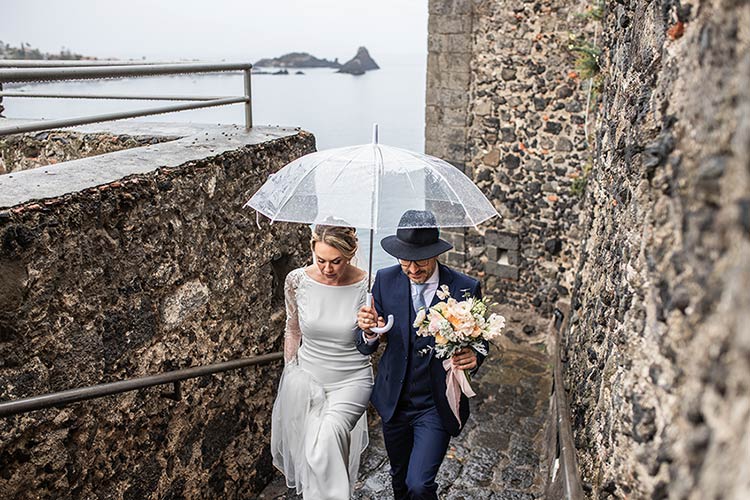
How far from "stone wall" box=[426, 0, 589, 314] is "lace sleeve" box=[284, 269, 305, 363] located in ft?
19.6

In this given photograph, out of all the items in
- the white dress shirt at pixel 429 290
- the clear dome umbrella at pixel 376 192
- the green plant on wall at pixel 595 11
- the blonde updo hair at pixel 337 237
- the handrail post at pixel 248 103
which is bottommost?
the white dress shirt at pixel 429 290

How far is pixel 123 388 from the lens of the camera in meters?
3.22

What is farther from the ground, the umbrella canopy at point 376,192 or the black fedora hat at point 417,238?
Result: the umbrella canopy at point 376,192

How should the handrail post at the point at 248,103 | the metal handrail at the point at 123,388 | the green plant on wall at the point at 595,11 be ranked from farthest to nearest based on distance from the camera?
the green plant on wall at the point at 595,11 < the handrail post at the point at 248,103 < the metal handrail at the point at 123,388

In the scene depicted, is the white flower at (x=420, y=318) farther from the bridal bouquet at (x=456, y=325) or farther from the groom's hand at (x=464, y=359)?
the groom's hand at (x=464, y=359)

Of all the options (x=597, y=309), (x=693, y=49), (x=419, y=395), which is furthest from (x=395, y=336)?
(x=693, y=49)

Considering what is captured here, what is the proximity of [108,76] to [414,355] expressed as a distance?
194cm

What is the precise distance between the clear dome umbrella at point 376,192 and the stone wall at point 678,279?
76 cm

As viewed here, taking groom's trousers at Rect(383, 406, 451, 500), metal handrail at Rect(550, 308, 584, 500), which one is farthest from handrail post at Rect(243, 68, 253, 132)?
metal handrail at Rect(550, 308, 584, 500)

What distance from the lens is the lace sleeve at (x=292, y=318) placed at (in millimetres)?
3878

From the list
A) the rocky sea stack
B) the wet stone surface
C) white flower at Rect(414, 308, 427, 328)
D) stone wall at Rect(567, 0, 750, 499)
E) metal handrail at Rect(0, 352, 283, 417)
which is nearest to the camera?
stone wall at Rect(567, 0, 750, 499)

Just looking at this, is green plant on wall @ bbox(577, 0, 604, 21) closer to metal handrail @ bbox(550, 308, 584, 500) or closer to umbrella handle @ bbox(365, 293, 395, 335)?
metal handrail @ bbox(550, 308, 584, 500)

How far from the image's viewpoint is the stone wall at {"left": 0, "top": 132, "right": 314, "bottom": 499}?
293 cm

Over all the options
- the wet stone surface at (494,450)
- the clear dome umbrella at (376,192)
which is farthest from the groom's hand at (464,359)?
the wet stone surface at (494,450)
